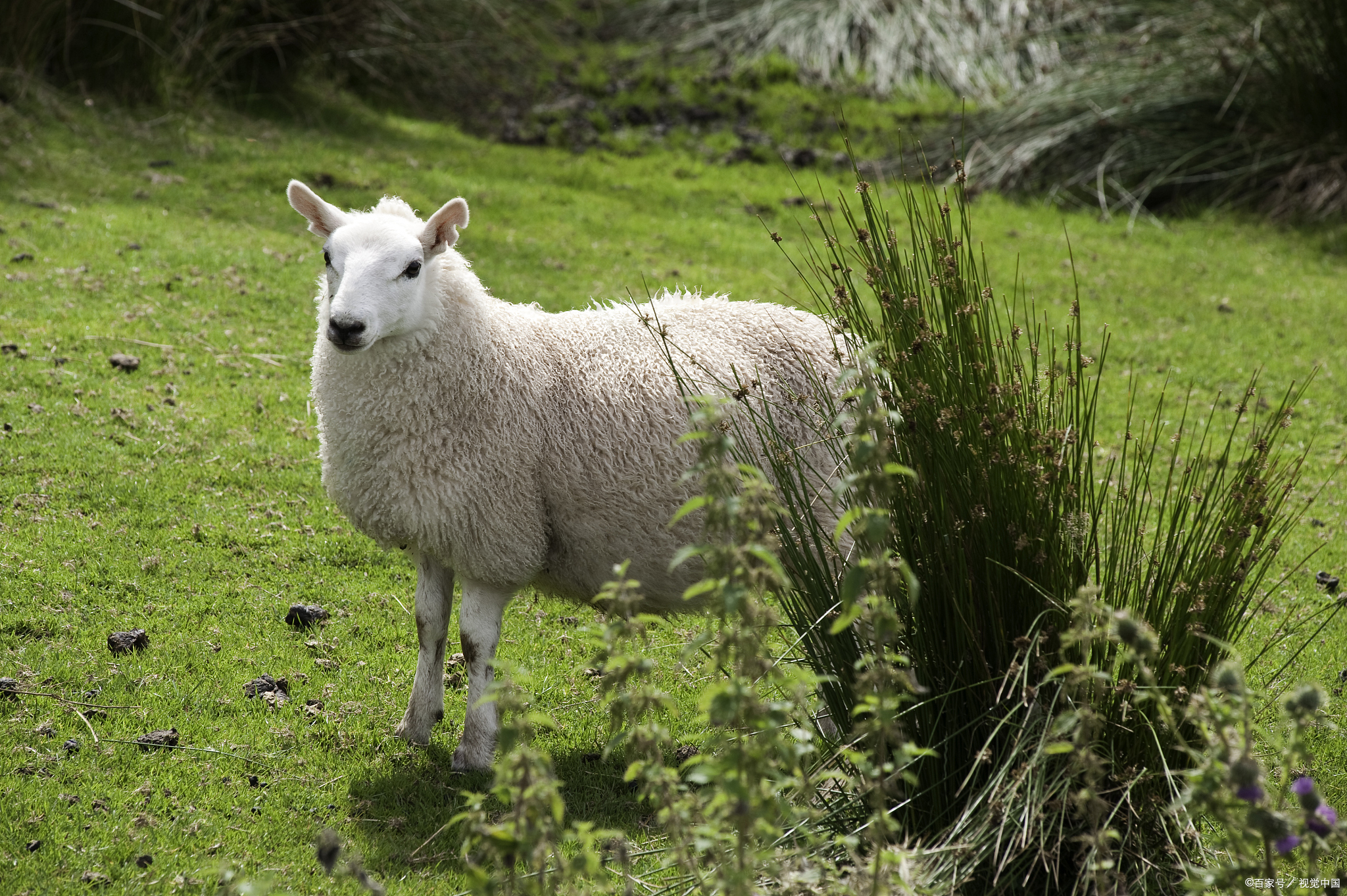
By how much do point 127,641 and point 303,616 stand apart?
2.46 ft

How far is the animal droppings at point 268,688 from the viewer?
4.80 m

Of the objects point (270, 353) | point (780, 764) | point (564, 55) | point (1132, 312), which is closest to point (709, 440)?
point (780, 764)

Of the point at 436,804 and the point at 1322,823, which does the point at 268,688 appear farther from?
the point at 1322,823

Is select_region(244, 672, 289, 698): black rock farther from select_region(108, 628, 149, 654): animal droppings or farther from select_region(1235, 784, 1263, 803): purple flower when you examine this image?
select_region(1235, 784, 1263, 803): purple flower

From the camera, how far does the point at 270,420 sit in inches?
277

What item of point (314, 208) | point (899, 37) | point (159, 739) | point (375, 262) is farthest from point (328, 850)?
point (899, 37)

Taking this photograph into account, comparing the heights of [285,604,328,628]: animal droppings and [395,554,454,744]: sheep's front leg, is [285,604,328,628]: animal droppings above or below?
below

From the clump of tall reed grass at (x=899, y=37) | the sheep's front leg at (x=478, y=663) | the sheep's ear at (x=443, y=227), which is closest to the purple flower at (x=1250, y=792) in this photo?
the sheep's front leg at (x=478, y=663)

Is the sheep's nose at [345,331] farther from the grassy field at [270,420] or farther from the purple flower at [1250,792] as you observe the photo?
the purple flower at [1250,792]

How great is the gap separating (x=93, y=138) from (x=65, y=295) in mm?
3154

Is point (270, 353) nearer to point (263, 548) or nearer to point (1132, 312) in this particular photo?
point (263, 548)

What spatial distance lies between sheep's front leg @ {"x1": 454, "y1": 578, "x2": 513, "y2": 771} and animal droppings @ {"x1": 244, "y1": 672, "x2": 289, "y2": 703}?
0.77m

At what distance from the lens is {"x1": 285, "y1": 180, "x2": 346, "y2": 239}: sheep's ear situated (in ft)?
15.3

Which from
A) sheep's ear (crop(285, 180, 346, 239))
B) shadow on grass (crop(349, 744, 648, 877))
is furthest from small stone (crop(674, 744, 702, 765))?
sheep's ear (crop(285, 180, 346, 239))
